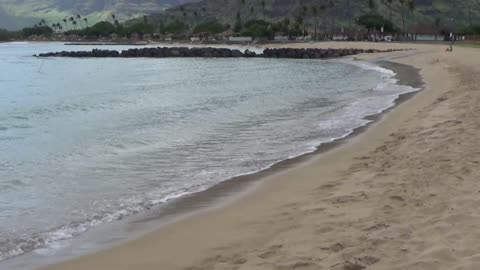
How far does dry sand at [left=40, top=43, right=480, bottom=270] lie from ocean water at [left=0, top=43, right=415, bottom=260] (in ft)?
4.50

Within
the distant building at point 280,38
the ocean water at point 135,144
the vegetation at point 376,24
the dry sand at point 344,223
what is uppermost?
the vegetation at point 376,24

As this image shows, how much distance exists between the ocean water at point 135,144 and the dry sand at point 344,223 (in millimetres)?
1373

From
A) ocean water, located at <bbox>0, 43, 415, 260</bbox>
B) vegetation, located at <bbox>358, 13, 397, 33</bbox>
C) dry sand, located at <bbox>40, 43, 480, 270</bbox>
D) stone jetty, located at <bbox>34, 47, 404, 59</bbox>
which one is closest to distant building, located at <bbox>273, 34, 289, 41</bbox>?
vegetation, located at <bbox>358, 13, 397, 33</bbox>

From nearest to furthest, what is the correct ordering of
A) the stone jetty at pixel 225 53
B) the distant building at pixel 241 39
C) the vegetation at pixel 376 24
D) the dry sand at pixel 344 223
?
the dry sand at pixel 344 223, the stone jetty at pixel 225 53, the vegetation at pixel 376 24, the distant building at pixel 241 39

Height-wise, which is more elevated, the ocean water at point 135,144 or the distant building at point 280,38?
the distant building at point 280,38

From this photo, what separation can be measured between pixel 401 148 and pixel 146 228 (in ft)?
20.5

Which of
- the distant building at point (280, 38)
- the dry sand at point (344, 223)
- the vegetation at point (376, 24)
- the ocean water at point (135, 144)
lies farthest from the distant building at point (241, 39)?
the dry sand at point (344, 223)

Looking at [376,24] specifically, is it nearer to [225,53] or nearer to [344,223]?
[225,53]

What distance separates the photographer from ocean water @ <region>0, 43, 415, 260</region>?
9.04 meters

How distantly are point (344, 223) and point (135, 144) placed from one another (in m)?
9.19

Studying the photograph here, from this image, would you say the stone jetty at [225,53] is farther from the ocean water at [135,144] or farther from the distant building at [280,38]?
the distant building at [280,38]

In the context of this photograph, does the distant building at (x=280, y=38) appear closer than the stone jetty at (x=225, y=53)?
No

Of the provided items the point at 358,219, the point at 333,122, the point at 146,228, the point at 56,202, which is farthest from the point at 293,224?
the point at 333,122

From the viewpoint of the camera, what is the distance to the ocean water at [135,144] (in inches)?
356
